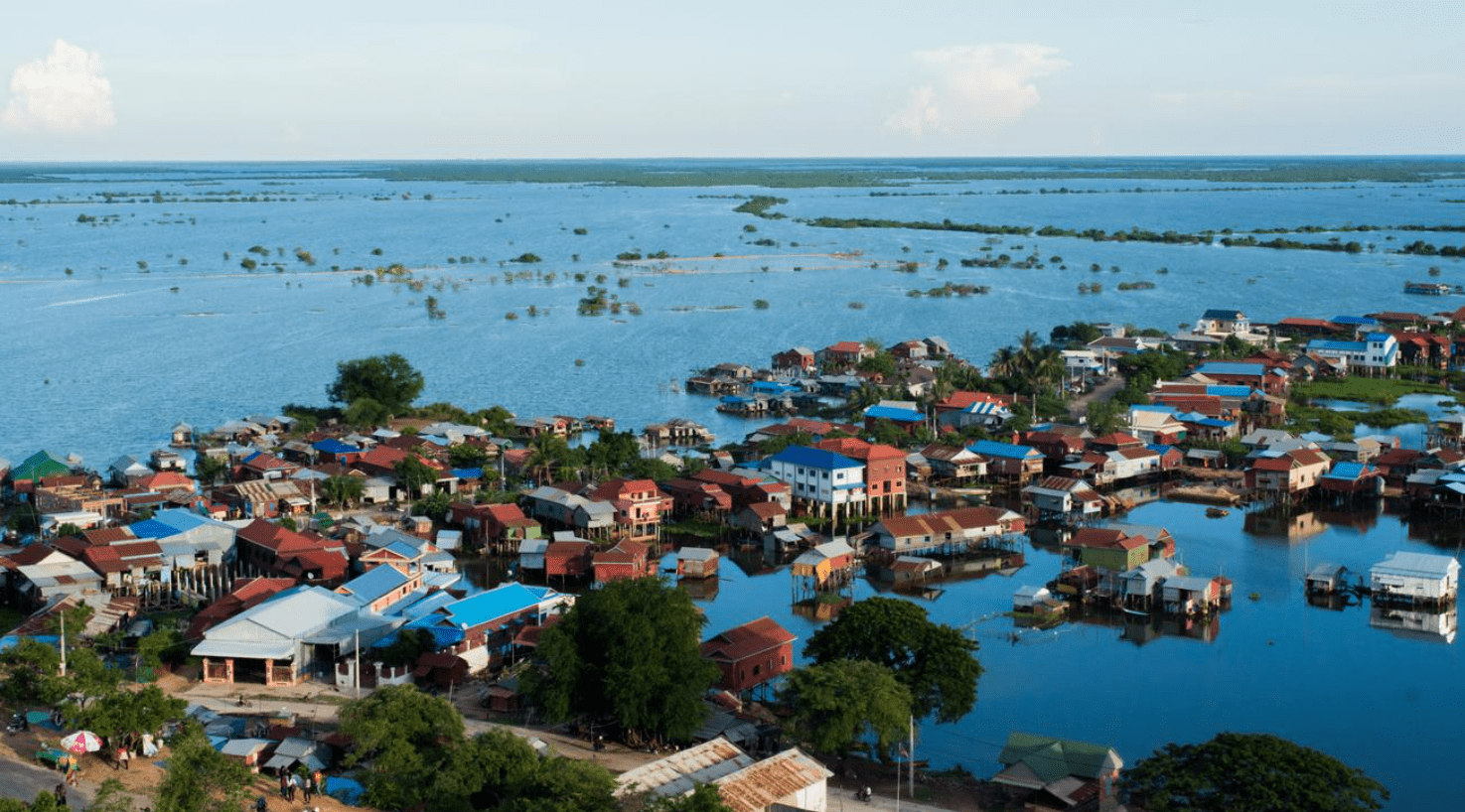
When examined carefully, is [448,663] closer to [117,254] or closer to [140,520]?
[140,520]

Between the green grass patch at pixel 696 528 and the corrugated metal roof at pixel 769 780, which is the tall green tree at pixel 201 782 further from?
the green grass patch at pixel 696 528

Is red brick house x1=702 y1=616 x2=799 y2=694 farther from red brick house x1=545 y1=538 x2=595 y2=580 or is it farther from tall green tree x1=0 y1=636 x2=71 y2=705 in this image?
tall green tree x1=0 y1=636 x2=71 y2=705

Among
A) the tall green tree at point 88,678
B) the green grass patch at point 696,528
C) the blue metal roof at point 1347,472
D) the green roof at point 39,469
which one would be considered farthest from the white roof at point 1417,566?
the green roof at point 39,469

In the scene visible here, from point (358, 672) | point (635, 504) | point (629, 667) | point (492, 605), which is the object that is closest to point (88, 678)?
point (358, 672)

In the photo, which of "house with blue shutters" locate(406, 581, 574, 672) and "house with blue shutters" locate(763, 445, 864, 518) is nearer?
"house with blue shutters" locate(406, 581, 574, 672)

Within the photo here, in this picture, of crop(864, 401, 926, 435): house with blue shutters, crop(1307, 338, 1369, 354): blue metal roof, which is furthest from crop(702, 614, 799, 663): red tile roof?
crop(1307, 338, 1369, 354): blue metal roof

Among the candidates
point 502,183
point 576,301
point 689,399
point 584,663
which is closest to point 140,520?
point 584,663
